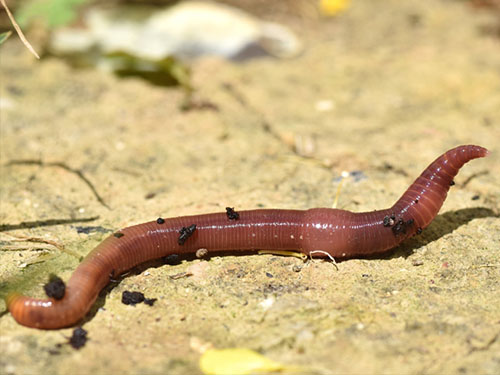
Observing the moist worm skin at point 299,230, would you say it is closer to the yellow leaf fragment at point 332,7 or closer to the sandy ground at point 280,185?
the sandy ground at point 280,185

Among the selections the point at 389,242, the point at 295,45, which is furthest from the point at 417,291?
the point at 295,45

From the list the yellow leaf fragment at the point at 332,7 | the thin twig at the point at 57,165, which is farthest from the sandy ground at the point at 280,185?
the yellow leaf fragment at the point at 332,7

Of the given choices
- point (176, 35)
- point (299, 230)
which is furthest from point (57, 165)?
point (176, 35)

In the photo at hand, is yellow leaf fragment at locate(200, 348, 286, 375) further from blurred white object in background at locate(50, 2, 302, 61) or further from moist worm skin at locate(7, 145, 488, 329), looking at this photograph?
blurred white object in background at locate(50, 2, 302, 61)

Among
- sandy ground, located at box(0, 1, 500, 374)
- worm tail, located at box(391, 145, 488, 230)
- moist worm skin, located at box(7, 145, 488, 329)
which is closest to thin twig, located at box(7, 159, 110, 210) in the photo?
sandy ground, located at box(0, 1, 500, 374)

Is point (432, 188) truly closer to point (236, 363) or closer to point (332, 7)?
point (236, 363)

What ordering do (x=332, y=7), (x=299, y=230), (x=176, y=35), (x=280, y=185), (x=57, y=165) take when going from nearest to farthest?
1. (x=299, y=230)
2. (x=280, y=185)
3. (x=57, y=165)
4. (x=176, y=35)
5. (x=332, y=7)
